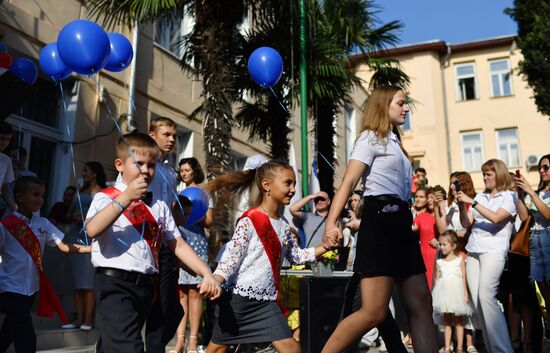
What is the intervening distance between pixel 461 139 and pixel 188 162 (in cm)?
2530

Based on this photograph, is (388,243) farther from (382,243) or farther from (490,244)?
(490,244)

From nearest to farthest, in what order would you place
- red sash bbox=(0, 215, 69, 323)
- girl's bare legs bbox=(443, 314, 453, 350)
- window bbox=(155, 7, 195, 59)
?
1. red sash bbox=(0, 215, 69, 323)
2. girl's bare legs bbox=(443, 314, 453, 350)
3. window bbox=(155, 7, 195, 59)

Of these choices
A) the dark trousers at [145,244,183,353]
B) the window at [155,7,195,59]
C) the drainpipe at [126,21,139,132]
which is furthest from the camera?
the window at [155,7,195,59]

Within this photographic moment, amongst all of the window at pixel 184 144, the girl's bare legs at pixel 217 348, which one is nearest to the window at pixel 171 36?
the window at pixel 184 144

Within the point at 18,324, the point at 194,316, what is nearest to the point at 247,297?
the point at 18,324

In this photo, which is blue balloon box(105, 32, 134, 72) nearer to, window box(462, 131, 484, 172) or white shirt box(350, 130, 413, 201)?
white shirt box(350, 130, 413, 201)

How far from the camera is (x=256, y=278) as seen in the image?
3500mm

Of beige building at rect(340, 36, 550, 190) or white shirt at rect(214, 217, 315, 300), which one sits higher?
beige building at rect(340, 36, 550, 190)

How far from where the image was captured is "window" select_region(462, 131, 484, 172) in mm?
28203

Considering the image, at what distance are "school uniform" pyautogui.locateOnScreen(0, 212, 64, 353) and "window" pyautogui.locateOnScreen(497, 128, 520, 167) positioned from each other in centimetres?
2629

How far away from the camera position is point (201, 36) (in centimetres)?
827

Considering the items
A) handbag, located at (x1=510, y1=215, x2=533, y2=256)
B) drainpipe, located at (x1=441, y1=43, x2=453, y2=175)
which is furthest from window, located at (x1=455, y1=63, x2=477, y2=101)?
handbag, located at (x1=510, y1=215, x2=533, y2=256)

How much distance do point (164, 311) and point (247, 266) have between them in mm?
569

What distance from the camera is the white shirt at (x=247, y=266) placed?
3463mm
